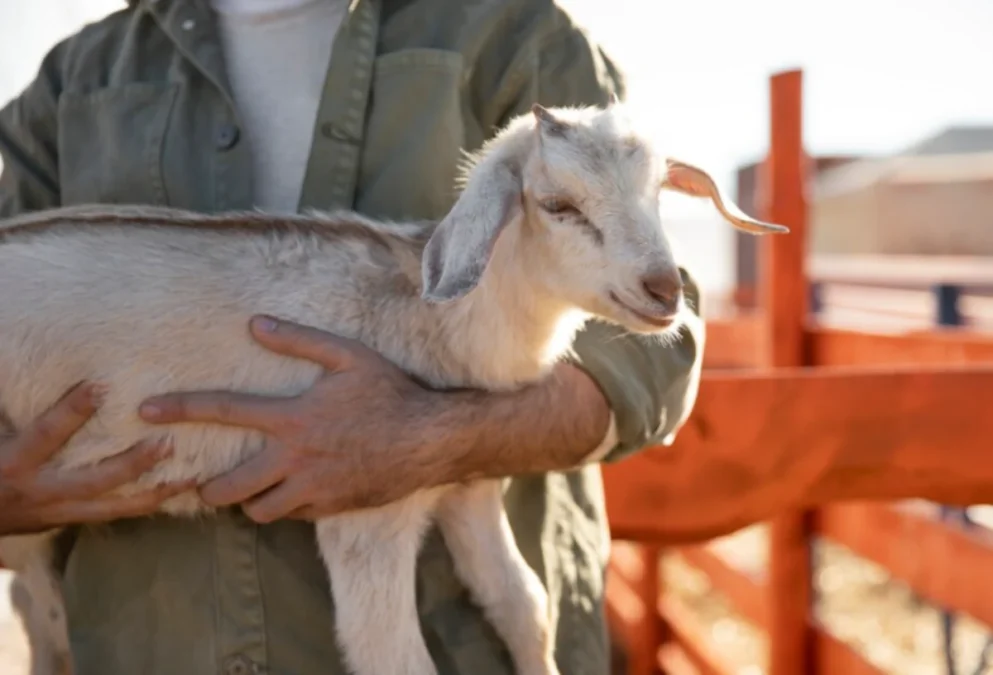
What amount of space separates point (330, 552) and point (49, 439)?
0.45 meters

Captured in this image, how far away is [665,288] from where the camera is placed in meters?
1.45

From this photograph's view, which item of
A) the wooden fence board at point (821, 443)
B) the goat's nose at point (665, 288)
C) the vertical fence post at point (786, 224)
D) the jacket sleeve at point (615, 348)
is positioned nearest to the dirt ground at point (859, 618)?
the vertical fence post at point (786, 224)

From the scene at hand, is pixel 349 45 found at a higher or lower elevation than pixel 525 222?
higher

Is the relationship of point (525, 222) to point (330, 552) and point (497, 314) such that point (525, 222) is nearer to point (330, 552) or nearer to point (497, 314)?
point (497, 314)

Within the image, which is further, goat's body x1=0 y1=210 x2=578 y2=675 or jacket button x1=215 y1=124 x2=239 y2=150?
jacket button x1=215 y1=124 x2=239 y2=150

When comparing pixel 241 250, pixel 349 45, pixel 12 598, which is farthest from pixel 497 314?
pixel 12 598

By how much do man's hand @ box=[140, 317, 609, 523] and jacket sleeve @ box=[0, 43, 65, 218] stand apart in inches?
26.7

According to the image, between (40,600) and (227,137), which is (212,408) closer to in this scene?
(227,137)

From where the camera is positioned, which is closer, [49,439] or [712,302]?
[49,439]


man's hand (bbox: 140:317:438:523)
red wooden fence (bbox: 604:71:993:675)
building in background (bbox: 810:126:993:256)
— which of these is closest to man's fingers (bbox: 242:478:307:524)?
man's hand (bbox: 140:317:438:523)

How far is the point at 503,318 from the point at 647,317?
28 cm

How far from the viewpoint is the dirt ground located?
4.36 meters

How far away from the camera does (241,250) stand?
171cm

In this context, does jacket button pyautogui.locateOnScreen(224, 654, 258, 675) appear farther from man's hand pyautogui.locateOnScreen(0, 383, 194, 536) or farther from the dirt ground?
the dirt ground
